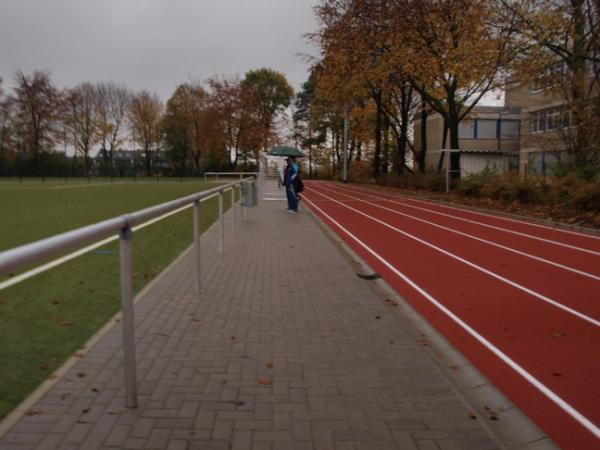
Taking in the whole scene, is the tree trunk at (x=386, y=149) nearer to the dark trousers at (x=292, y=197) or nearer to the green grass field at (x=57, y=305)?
the dark trousers at (x=292, y=197)

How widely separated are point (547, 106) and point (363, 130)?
64.8 ft

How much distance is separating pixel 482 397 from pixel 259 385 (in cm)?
152

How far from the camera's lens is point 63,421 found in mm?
3271

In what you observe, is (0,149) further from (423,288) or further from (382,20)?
(423,288)

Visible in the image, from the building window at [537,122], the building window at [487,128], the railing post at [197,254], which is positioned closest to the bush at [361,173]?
the building window at [487,128]

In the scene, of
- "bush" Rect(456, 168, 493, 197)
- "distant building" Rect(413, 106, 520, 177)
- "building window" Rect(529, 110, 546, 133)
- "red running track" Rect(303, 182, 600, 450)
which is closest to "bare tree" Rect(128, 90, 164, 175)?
"distant building" Rect(413, 106, 520, 177)

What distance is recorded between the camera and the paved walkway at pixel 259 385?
313cm

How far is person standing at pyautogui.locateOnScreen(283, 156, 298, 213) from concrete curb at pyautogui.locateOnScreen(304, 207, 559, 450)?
12409 millimetres

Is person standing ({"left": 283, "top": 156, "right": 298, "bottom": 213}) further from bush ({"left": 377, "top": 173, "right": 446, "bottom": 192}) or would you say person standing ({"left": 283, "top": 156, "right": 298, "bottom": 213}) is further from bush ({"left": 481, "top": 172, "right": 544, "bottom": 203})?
bush ({"left": 377, "top": 173, "right": 446, "bottom": 192})

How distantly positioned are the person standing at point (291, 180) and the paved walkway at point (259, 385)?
11509 mm

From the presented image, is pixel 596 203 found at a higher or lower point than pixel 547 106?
lower

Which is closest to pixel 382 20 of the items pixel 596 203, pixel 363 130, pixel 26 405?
pixel 596 203

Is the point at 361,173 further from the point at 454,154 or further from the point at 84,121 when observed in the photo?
the point at 84,121

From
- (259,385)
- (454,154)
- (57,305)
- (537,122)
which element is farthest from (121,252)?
(537,122)
